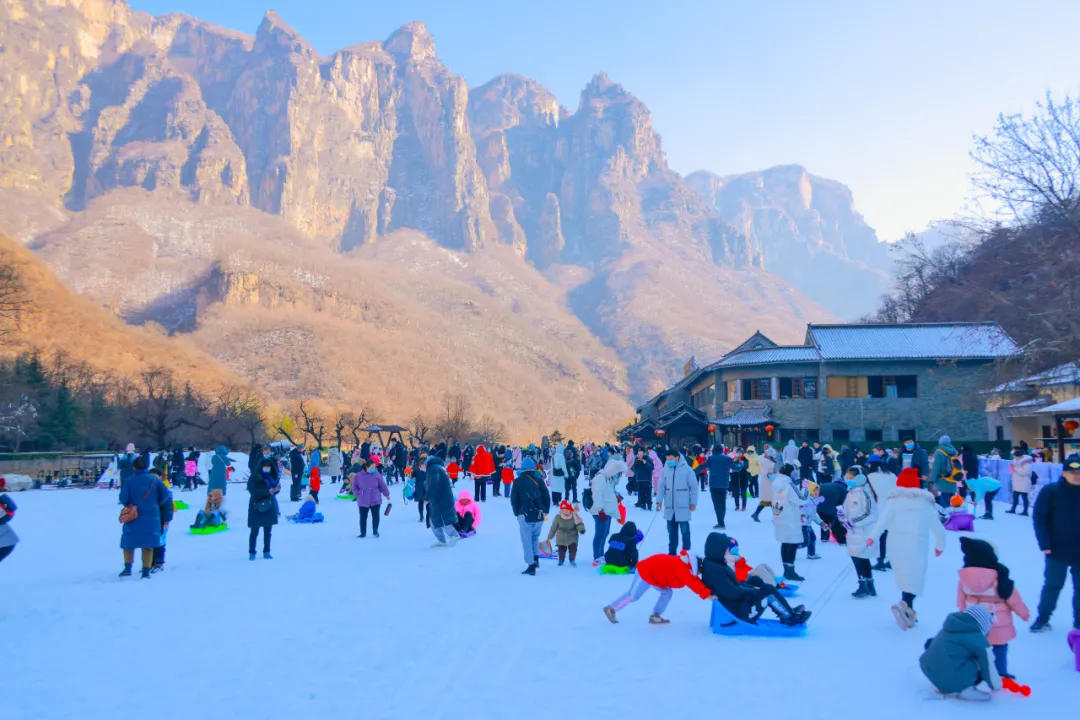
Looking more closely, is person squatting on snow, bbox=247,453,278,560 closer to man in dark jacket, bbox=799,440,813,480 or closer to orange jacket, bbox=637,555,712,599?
orange jacket, bbox=637,555,712,599

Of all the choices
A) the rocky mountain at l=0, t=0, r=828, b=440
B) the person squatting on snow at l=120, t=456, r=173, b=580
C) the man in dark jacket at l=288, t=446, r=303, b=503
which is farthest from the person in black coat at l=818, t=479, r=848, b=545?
the rocky mountain at l=0, t=0, r=828, b=440

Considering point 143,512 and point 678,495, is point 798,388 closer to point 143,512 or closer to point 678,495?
point 678,495

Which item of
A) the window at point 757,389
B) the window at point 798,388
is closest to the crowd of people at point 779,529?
the window at point 798,388

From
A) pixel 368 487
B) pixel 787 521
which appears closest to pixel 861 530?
pixel 787 521

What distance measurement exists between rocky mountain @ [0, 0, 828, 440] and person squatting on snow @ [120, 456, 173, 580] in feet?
262

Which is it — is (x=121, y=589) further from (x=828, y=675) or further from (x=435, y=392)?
(x=435, y=392)

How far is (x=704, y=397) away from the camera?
5516 cm

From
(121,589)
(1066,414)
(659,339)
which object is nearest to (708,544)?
(121,589)

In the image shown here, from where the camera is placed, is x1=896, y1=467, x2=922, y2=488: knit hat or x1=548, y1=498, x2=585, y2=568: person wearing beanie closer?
x1=896, y1=467, x2=922, y2=488: knit hat

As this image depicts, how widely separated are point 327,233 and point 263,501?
162693mm

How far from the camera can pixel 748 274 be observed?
199000 millimetres

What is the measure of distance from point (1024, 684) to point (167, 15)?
22830 centimetres

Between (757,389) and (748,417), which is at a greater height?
(757,389)

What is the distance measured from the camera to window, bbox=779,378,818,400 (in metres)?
43.5
